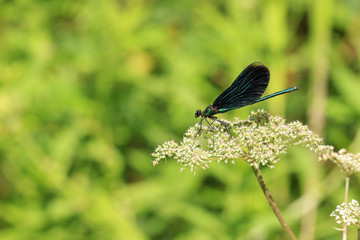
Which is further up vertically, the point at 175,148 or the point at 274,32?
Answer: the point at 274,32

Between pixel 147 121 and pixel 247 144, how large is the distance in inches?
127

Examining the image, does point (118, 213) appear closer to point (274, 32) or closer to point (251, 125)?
point (274, 32)

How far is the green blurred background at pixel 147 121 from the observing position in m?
4.43

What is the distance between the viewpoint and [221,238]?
4.23 m

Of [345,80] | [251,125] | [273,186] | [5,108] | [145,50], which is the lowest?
[251,125]

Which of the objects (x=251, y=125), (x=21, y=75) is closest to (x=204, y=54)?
(x=21, y=75)

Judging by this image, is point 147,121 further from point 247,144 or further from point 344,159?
point 344,159

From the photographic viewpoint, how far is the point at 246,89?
92.9 inches

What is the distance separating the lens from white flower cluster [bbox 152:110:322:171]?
1.90 metres

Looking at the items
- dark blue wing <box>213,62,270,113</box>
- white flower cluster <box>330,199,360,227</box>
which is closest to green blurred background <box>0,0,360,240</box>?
dark blue wing <box>213,62,270,113</box>

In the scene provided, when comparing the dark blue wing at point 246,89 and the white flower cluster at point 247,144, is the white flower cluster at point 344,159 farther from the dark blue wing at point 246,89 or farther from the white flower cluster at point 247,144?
the dark blue wing at point 246,89

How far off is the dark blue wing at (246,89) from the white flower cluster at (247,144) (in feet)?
0.73

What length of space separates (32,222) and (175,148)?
301 centimetres

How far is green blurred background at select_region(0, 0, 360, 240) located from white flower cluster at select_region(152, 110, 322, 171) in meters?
2.08
